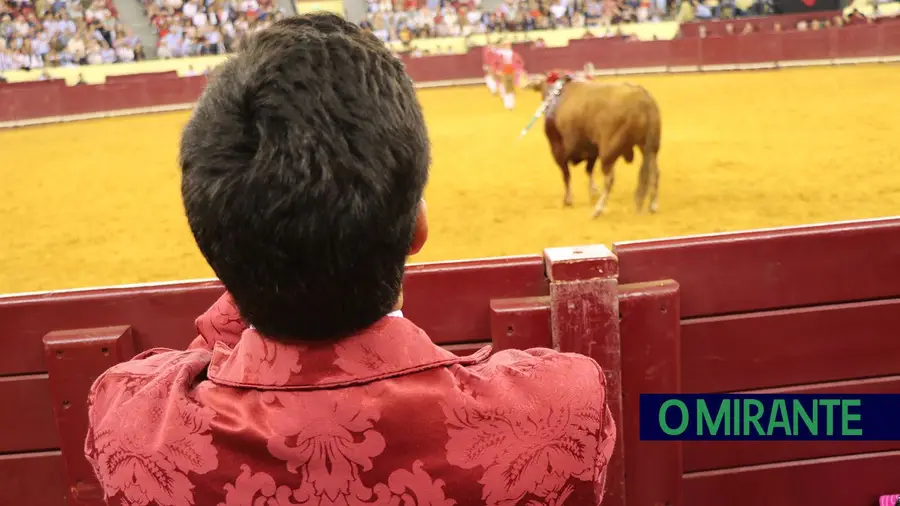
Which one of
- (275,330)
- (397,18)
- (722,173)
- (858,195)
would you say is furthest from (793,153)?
(397,18)

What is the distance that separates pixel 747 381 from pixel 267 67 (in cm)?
164

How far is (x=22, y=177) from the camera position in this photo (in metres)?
8.74

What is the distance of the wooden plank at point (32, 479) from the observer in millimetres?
2004

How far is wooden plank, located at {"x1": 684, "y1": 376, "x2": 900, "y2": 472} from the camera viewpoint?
2.05m

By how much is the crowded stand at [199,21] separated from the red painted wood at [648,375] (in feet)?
59.6

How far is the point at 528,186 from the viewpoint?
254 inches

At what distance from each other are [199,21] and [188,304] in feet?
64.9

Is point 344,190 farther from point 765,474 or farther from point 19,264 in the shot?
point 19,264

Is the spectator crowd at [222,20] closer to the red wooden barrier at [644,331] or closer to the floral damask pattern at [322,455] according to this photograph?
the red wooden barrier at [644,331]

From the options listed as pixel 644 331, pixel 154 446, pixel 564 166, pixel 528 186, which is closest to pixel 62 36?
pixel 528 186

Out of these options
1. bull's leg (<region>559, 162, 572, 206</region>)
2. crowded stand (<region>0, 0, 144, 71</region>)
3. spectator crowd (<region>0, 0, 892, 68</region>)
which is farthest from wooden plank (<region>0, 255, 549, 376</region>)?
crowded stand (<region>0, 0, 144, 71</region>)

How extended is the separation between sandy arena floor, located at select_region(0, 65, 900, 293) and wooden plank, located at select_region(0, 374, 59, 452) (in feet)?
8.77

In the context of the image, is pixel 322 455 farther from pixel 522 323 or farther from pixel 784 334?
pixel 784 334

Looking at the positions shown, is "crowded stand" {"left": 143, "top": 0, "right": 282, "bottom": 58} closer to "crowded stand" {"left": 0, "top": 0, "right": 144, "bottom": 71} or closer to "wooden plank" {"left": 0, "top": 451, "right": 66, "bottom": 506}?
"crowded stand" {"left": 0, "top": 0, "right": 144, "bottom": 71}
